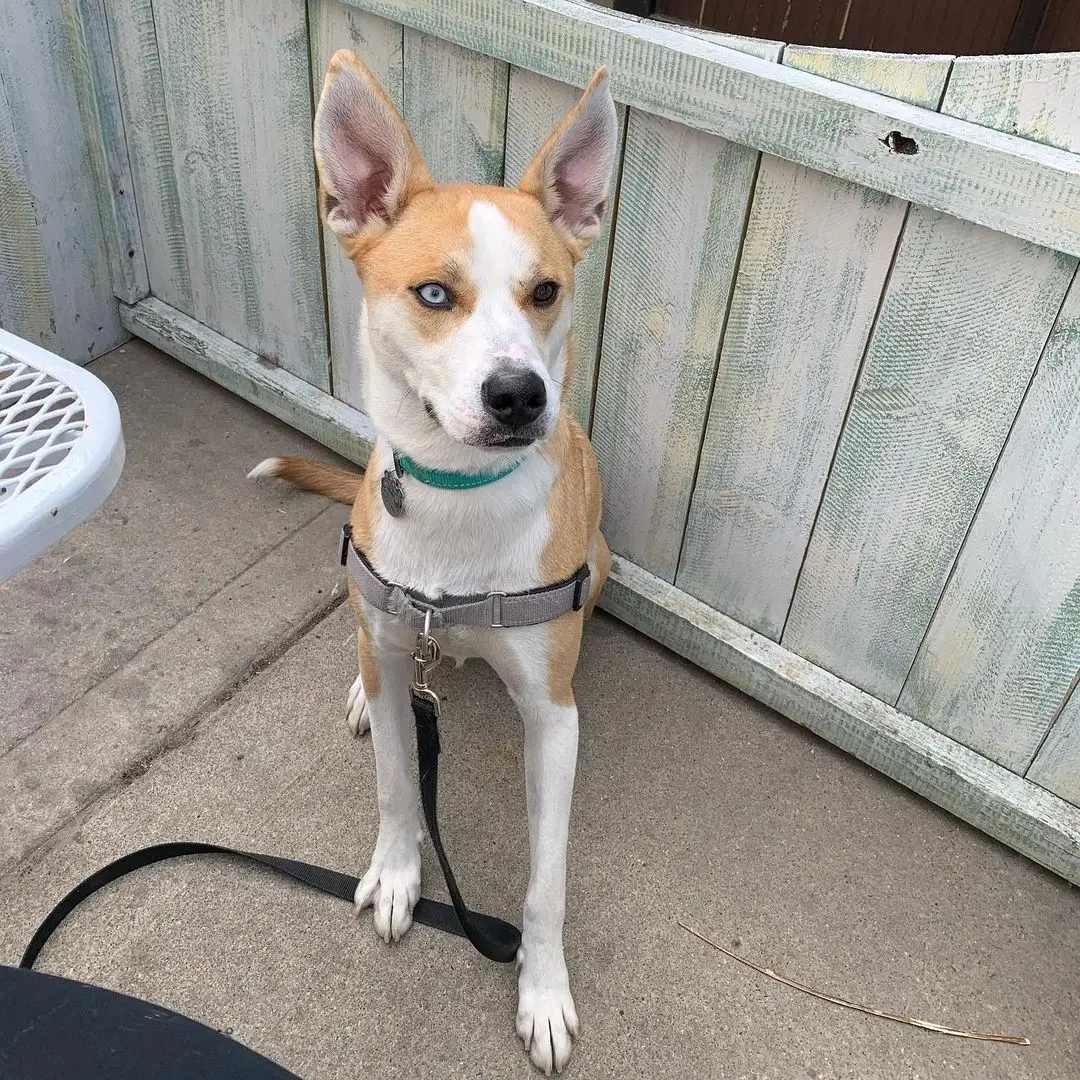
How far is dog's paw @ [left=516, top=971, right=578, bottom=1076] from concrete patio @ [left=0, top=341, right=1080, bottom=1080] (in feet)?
0.14

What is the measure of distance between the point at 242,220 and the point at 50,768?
163 cm

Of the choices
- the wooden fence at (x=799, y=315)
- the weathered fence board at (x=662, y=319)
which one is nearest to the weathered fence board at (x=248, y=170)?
the wooden fence at (x=799, y=315)

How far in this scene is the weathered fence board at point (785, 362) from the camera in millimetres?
1917

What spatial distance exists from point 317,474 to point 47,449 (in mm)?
1518

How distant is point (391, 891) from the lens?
6.79 feet

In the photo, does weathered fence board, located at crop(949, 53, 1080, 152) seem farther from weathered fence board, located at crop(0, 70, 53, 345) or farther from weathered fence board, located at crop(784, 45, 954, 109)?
weathered fence board, located at crop(0, 70, 53, 345)

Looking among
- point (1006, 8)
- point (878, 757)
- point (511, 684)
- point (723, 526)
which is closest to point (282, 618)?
point (511, 684)

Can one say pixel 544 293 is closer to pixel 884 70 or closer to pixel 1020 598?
pixel 884 70

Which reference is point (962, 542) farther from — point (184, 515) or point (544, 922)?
point (184, 515)

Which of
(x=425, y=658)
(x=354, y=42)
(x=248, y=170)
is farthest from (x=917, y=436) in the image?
(x=248, y=170)

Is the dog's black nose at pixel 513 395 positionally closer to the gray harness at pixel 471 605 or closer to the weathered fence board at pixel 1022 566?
the gray harness at pixel 471 605

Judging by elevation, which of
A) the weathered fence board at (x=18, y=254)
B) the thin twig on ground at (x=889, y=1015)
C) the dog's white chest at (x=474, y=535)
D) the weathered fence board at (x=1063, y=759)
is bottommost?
the thin twig on ground at (x=889, y=1015)

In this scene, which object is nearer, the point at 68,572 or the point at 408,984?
the point at 408,984

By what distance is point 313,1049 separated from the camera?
1.89 metres
